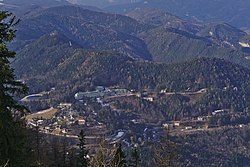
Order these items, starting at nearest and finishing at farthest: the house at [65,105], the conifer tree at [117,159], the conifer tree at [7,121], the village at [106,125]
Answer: the conifer tree at [7,121] < the conifer tree at [117,159] < the village at [106,125] < the house at [65,105]

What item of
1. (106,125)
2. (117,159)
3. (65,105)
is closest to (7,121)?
(117,159)

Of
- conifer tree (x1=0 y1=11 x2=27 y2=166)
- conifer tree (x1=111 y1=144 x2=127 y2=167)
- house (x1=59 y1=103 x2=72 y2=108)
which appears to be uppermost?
conifer tree (x1=0 y1=11 x2=27 y2=166)

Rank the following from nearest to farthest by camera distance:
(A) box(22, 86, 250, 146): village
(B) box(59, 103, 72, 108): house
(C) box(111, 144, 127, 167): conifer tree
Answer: (C) box(111, 144, 127, 167): conifer tree → (A) box(22, 86, 250, 146): village → (B) box(59, 103, 72, 108): house

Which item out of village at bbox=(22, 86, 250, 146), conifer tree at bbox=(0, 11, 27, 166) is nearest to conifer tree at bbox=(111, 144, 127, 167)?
conifer tree at bbox=(0, 11, 27, 166)

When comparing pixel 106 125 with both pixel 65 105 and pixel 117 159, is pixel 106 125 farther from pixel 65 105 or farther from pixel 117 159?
pixel 117 159

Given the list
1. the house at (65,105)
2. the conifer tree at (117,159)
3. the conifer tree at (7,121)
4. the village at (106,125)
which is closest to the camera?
the conifer tree at (7,121)

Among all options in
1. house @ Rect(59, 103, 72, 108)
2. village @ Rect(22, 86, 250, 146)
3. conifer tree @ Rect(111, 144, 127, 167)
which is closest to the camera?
conifer tree @ Rect(111, 144, 127, 167)

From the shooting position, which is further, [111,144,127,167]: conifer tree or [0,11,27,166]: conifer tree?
[111,144,127,167]: conifer tree

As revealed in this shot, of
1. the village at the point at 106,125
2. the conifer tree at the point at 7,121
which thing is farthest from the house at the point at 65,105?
the conifer tree at the point at 7,121

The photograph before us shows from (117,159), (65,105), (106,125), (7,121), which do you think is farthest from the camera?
(65,105)

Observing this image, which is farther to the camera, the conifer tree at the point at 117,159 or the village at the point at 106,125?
the village at the point at 106,125

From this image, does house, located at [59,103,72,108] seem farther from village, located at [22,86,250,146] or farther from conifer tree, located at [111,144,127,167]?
conifer tree, located at [111,144,127,167]

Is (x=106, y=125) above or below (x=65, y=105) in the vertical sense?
above

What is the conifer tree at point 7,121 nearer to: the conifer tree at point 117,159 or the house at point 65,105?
the conifer tree at point 117,159
